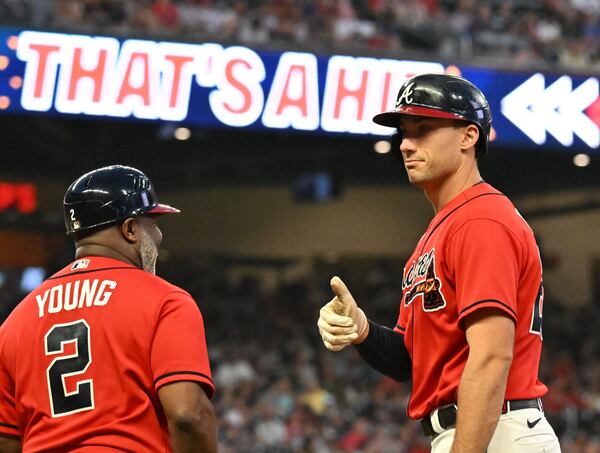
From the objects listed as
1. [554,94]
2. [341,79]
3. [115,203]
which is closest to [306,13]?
[341,79]

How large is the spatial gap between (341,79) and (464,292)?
885 cm

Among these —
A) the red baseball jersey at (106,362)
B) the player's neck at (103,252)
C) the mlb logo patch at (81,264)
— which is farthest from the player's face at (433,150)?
the mlb logo patch at (81,264)

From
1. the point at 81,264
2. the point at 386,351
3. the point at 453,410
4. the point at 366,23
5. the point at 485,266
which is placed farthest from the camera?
the point at 366,23

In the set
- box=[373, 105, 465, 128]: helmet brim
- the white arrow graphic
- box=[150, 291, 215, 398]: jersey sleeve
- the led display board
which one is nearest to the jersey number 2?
box=[150, 291, 215, 398]: jersey sleeve

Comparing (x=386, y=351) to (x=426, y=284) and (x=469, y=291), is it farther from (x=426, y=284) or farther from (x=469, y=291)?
(x=469, y=291)

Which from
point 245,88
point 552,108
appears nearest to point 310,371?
point 245,88

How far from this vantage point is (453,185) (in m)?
3.28

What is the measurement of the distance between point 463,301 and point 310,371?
11822 mm

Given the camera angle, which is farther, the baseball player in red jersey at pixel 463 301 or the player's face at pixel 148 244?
the player's face at pixel 148 244

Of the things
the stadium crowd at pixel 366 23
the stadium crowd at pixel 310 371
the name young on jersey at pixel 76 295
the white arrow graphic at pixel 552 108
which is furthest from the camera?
the stadium crowd at pixel 310 371

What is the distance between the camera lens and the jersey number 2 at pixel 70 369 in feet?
10.1

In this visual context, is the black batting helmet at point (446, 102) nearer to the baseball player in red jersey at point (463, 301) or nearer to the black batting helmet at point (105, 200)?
the baseball player in red jersey at point (463, 301)

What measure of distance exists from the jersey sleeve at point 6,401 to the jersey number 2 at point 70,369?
22 centimetres

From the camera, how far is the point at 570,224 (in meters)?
19.7
